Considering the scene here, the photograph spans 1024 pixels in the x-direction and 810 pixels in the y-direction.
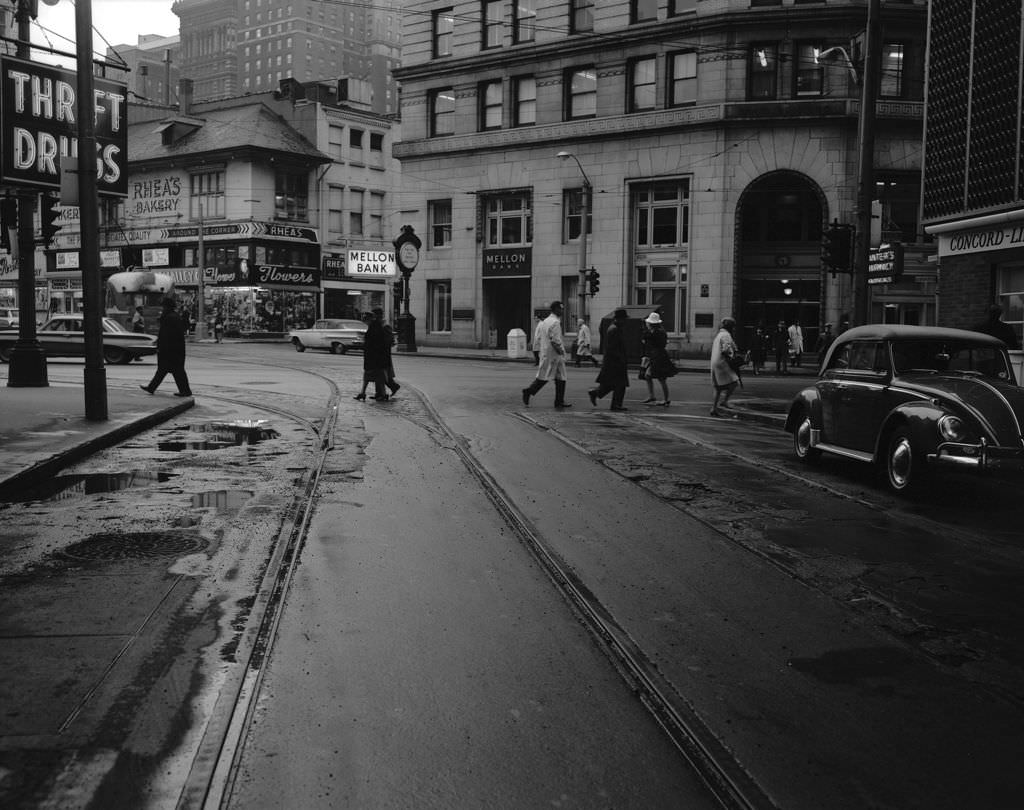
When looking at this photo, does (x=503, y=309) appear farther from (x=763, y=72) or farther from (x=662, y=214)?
(x=763, y=72)

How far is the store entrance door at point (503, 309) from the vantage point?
47.7 metres

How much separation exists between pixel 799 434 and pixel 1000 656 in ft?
25.0

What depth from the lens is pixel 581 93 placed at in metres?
44.4

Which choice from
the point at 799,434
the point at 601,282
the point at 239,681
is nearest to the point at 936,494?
the point at 799,434

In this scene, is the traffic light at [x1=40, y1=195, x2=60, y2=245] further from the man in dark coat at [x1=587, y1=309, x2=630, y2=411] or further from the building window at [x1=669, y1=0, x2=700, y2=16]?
the building window at [x1=669, y1=0, x2=700, y2=16]

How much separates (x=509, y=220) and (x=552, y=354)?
97.0ft

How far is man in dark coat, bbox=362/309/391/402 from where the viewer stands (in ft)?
63.5

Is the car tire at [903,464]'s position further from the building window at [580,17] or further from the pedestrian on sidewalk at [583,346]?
the building window at [580,17]

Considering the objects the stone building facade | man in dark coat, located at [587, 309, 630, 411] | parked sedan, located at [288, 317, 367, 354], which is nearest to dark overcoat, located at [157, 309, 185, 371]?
man in dark coat, located at [587, 309, 630, 411]

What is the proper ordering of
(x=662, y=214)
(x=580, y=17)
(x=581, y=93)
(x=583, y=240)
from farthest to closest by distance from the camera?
(x=581, y=93) < (x=580, y=17) < (x=662, y=214) < (x=583, y=240)

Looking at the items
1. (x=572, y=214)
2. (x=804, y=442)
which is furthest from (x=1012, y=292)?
(x=572, y=214)

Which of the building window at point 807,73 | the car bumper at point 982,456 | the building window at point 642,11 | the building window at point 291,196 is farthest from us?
the building window at point 291,196

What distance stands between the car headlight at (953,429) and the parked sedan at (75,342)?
25156 mm

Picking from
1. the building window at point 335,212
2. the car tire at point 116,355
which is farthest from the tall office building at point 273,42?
the car tire at point 116,355
